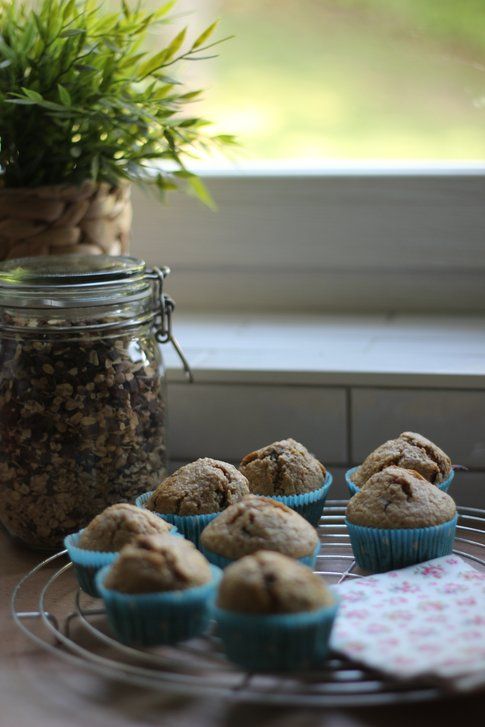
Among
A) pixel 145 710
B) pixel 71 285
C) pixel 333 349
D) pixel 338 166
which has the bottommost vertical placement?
pixel 145 710

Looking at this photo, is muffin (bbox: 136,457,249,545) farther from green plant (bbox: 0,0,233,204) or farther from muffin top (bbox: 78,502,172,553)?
green plant (bbox: 0,0,233,204)

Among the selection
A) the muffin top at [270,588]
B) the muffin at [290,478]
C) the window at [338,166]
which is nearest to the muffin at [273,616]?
the muffin top at [270,588]

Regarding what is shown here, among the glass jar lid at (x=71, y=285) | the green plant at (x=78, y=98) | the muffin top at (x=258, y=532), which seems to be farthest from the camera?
the green plant at (x=78, y=98)

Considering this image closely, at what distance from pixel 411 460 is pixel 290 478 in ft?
0.41

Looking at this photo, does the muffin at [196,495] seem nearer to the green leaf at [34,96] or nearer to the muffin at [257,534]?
the muffin at [257,534]

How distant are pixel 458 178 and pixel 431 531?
2.24ft

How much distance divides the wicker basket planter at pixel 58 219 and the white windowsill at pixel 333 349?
191 millimetres

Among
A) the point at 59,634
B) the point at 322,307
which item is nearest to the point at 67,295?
the point at 59,634

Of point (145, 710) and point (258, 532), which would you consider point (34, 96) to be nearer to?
point (258, 532)

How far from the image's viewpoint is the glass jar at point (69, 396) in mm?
990

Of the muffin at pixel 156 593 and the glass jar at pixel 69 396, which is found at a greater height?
the glass jar at pixel 69 396

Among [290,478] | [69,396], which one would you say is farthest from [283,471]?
[69,396]

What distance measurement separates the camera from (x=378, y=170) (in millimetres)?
1491

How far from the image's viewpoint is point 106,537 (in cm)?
88
